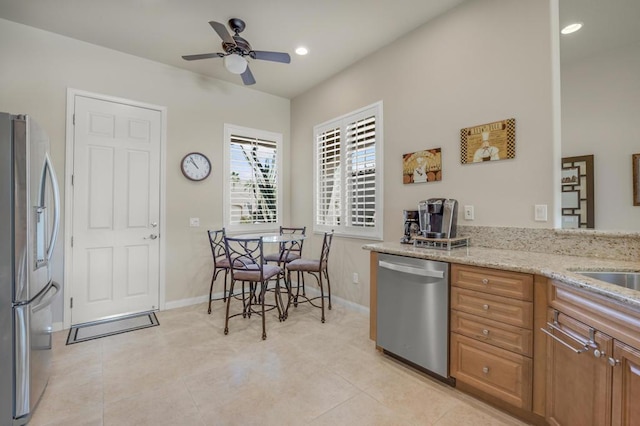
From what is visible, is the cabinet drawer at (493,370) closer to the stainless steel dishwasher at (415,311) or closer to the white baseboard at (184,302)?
the stainless steel dishwasher at (415,311)

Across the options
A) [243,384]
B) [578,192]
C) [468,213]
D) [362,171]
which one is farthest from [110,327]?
[578,192]

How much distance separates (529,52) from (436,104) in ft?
2.50

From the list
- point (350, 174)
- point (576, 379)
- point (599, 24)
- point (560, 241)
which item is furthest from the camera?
point (350, 174)

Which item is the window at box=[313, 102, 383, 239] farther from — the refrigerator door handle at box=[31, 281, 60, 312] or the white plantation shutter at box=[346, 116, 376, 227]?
the refrigerator door handle at box=[31, 281, 60, 312]

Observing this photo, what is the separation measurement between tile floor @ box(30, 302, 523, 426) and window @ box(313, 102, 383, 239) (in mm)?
1260

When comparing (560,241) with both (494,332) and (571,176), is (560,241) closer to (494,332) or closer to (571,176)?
(494,332)

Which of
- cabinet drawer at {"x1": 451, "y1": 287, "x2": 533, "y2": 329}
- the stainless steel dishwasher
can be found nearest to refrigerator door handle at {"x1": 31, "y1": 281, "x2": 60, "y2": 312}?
the stainless steel dishwasher

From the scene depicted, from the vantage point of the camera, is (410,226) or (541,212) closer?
(541,212)

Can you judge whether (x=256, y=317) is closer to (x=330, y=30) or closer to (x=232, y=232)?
(x=232, y=232)

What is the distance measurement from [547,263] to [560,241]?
0.46 metres

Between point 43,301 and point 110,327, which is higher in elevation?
point 43,301

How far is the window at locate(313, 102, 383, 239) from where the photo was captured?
10.9 ft

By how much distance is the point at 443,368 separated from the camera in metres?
2.02

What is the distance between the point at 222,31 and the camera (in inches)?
93.3
